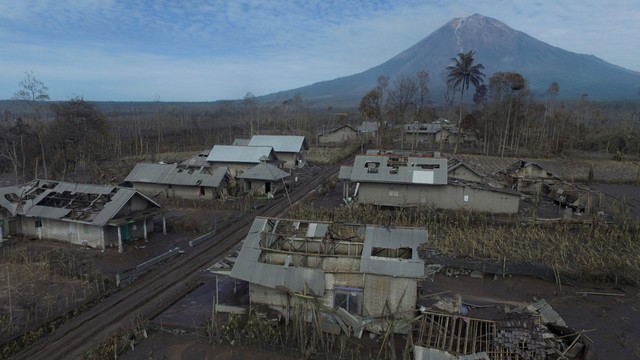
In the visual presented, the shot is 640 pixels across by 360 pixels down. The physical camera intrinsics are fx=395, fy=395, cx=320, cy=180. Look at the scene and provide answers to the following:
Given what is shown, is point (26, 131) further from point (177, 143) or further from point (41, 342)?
point (41, 342)

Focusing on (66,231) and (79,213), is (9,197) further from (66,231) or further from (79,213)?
(79,213)

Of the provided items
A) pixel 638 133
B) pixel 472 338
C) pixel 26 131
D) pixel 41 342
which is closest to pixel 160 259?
pixel 41 342

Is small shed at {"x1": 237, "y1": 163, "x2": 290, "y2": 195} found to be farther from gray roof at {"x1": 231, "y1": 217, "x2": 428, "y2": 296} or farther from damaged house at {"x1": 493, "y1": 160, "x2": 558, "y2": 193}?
damaged house at {"x1": 493, "y1": 160, "x2": 558, "y2": 193}

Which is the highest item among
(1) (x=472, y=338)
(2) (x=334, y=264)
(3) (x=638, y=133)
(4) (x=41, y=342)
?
(3) (x=638, y=133)

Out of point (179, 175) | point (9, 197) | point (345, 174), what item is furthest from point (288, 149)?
point (9, 197)

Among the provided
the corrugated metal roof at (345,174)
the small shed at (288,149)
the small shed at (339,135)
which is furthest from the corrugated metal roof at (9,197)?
the small shed at (339,135)
